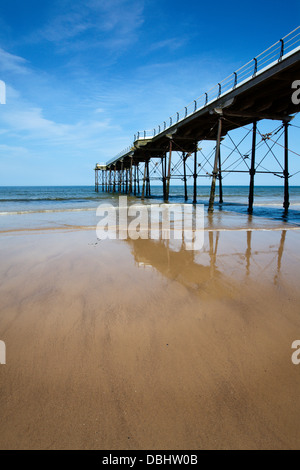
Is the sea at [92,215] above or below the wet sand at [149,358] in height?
above

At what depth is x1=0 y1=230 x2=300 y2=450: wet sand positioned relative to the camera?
5.08ft

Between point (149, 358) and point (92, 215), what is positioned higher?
point (92, 215)

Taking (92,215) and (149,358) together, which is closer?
(149,358)

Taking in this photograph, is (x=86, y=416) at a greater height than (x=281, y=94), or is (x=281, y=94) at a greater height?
(x=281, y=94)

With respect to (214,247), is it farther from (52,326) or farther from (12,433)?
(12,433)

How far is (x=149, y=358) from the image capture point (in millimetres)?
2135

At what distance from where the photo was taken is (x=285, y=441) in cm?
148

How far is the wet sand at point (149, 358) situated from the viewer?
1549mm

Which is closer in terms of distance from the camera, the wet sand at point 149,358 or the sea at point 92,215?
the wet sand at point 149,358
